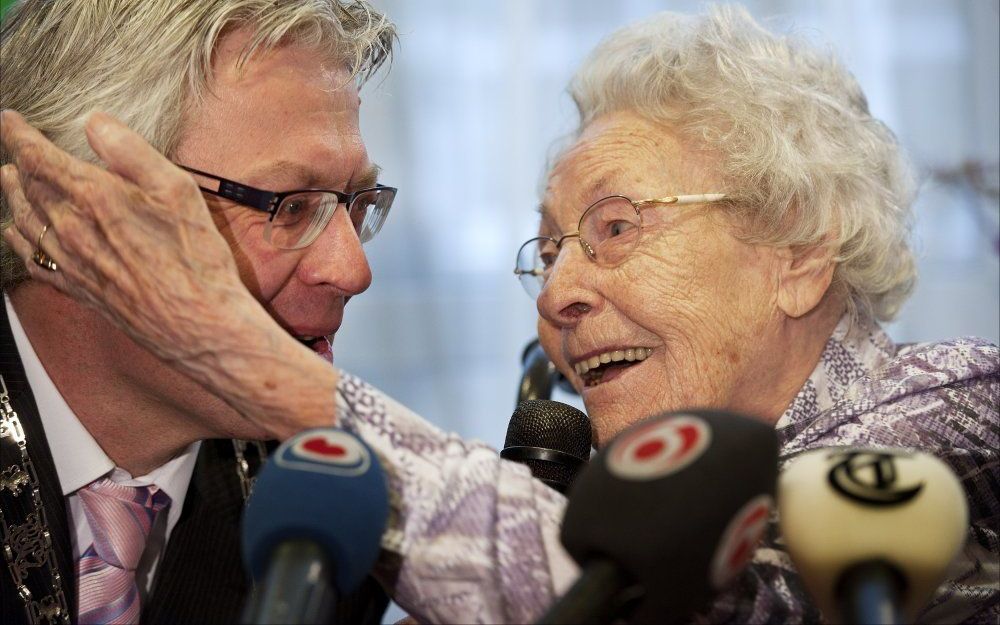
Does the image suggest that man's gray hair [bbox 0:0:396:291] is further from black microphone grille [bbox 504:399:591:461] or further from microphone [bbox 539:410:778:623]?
microphone [bbox 539:410:778:623]

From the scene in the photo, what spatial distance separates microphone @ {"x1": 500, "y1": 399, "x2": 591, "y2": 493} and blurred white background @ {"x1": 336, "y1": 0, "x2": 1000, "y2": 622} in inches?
93.7

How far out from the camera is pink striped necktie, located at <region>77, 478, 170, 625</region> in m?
1.41

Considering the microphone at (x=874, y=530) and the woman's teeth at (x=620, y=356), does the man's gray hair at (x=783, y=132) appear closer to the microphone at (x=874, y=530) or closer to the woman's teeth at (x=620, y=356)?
the woman's teeth at (x=620, y=356)

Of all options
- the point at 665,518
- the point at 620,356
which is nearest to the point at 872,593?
the point at 665,518

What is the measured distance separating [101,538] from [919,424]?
3.62 feet

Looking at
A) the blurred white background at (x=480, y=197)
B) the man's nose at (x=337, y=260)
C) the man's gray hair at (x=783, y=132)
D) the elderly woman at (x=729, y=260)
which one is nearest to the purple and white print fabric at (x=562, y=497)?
the elderly woman at (x=729, y=260)

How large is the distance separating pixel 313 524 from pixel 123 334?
78cm

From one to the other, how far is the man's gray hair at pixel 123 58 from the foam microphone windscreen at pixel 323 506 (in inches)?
30.8

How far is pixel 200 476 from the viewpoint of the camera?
5.37 feet

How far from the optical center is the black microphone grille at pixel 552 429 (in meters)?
1.53

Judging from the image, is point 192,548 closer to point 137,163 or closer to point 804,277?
point 137,163

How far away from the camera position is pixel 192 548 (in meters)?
1.53

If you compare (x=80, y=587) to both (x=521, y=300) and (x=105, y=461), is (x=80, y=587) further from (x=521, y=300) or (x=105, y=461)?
(x=521, y=300)

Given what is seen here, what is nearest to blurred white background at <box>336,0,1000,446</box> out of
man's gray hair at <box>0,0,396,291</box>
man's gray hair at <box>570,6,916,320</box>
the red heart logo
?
man's gray hair at <box>570,6,916,320</box>
